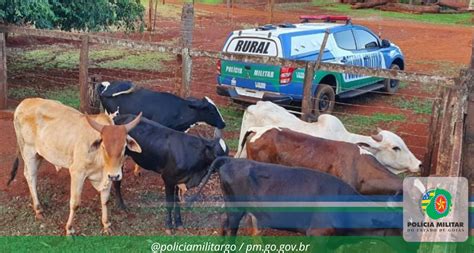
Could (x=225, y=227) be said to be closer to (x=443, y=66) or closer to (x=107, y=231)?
(x=107, y=231)

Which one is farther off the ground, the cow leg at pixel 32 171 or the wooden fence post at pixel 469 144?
the wooden fence post at pixel 469 144

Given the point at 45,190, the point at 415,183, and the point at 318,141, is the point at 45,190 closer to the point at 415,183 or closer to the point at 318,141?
the point at 318,141

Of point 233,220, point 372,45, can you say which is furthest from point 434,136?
point 372,45

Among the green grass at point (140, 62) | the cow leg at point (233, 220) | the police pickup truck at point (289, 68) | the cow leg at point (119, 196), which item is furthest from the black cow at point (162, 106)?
the green grass at point (140, 62)

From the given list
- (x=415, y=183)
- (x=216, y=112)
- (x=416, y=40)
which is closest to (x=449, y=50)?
(x=416, y=40)

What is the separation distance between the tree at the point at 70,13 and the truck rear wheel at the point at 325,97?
5063mm

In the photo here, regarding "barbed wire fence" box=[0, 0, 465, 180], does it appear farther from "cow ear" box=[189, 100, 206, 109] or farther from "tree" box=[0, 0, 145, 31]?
"cow ear" box=[189, 100, 206, 109]

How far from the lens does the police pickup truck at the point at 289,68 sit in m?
9.99

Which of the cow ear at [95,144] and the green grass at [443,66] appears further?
the green grass at [443,66]

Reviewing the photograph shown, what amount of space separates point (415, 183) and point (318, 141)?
1.14 metres

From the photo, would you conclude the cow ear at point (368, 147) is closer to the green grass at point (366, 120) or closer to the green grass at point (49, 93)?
the green grass at point (366, 120)

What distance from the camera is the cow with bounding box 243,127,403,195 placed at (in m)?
5.42

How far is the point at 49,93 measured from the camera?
11.8 metres

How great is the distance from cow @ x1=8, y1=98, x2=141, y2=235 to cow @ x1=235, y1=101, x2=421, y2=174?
1.73 meters
